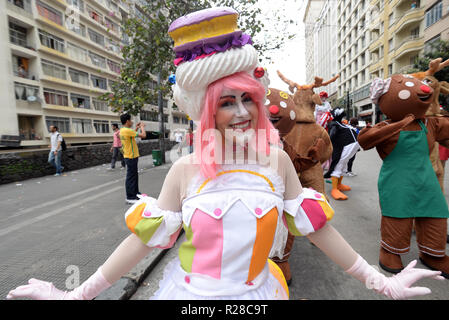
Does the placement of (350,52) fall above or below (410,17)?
above

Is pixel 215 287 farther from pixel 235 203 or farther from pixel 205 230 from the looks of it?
pixel 235 203

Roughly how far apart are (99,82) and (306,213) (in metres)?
29.2

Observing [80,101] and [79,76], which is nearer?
[79,76]

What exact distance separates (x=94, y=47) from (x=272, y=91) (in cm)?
2725

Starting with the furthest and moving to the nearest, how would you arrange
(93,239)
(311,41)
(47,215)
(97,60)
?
(311,41) < (97,60) < (47,215) < (93,239)

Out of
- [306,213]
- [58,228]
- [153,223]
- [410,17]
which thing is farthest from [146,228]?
[410,17]

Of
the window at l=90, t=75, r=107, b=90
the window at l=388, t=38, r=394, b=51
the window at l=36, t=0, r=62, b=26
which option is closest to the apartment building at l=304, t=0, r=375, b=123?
the window at l=388, t=38, r=394, b=51

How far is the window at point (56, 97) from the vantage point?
65.6 ft

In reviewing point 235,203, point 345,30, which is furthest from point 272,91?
point 345,30

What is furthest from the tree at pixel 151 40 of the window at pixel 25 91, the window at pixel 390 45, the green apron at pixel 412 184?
the window at pixel 390 45

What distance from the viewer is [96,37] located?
969 inches

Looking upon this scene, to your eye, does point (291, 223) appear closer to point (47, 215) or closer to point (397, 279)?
point (397, 279)

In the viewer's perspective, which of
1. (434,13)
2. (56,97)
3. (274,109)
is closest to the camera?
(274,109)

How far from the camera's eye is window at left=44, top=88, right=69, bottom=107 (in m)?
20.0
